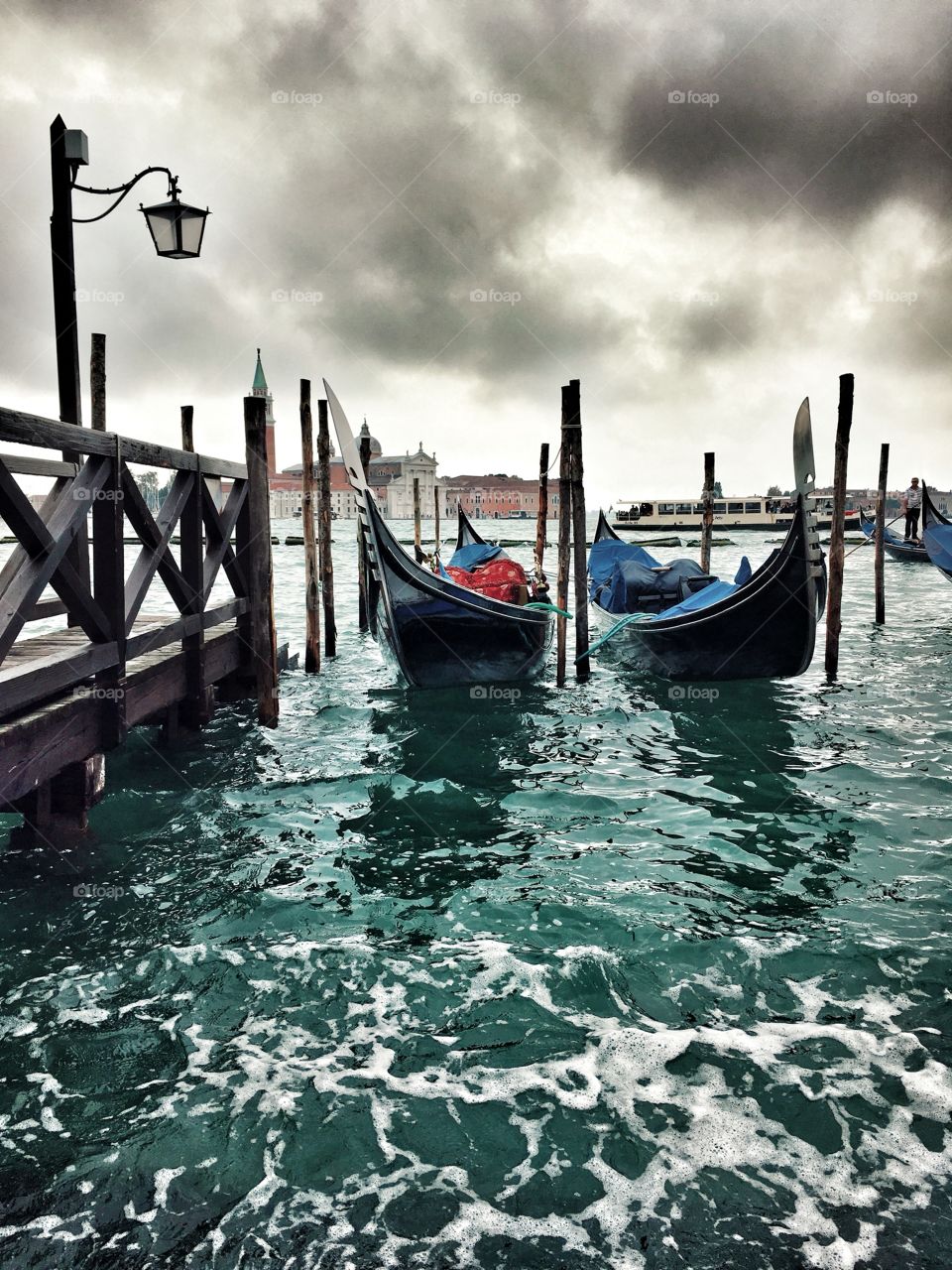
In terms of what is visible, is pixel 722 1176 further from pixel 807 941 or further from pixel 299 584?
pixel 299 584

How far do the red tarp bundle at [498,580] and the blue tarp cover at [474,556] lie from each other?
4.95ft

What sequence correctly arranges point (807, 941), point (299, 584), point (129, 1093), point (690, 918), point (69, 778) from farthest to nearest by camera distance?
point (299, 584), point (69, 778), point (690, 918), point (807, 941), point (129, 1093)

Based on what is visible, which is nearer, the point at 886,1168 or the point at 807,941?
the point at 886,1168

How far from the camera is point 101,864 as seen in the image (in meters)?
3.25

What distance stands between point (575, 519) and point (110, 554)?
4.24 metres

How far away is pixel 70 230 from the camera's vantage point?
3674 mm

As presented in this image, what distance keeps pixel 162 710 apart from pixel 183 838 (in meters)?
1.12

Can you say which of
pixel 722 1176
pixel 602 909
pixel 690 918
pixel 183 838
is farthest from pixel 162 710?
pixel 722 1176

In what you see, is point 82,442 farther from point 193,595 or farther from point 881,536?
point 881,536

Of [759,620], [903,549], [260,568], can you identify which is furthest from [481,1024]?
[903,549]

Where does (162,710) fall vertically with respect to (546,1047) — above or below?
above

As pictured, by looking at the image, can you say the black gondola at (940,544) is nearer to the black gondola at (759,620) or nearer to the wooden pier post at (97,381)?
the black gondola at (759,620)

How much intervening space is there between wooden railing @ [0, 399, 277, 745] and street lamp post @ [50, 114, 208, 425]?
17.2 inches

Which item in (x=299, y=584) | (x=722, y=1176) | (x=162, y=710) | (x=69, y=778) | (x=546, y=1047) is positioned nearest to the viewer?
(x=722, y=1176)
